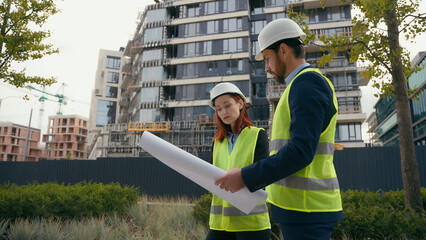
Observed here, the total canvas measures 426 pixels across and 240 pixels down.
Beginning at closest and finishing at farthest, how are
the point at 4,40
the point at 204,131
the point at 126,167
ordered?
1. the point at 4,40
2. the point at 126,167
3. the point at 204,131

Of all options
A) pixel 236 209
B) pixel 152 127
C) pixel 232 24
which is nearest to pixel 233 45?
pixel 232 24

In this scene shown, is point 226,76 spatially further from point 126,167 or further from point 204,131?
point 126,167

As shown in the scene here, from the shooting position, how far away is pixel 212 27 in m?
42.0

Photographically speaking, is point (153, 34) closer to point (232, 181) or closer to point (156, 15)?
point (156, 15)

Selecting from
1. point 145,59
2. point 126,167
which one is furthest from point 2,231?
point 145,59

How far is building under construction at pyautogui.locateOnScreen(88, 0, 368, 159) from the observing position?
126 feet

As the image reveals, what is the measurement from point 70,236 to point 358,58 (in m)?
7.55

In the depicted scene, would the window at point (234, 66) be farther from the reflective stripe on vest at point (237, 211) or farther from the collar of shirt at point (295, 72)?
the collar of shirt at point (295, 72)

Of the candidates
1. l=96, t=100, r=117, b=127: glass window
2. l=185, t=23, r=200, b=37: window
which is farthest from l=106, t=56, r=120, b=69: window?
l=185, t=23, r=200, b=37: window

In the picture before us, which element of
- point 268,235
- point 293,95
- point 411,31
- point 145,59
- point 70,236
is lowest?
point 70,236

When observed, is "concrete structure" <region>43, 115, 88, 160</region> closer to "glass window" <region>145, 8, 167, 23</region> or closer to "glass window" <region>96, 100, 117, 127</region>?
"glass window" <region>96, 100, 117, 127</region>

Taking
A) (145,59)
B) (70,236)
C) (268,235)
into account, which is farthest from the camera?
(145,59)

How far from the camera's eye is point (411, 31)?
24.4ft

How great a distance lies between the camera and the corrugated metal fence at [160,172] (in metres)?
13.9
